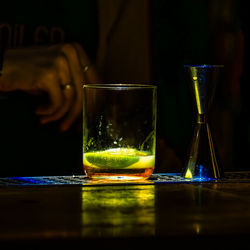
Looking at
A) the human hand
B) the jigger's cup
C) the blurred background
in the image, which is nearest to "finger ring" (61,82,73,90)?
the human hand

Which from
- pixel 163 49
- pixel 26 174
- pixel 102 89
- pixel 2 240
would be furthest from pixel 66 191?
pixel 163 49

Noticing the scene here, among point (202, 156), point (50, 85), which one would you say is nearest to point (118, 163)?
point (202, 156)

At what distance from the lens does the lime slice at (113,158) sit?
41.3 inches

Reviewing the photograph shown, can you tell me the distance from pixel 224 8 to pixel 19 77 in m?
0.76

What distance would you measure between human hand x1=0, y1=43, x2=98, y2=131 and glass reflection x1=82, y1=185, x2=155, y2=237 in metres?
0.82

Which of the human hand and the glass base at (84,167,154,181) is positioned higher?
the human hand

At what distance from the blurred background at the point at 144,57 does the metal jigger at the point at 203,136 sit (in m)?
0.62

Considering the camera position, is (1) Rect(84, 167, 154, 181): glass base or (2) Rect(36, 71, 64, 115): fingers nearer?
(1) Rect(84, 167, 154, 181): glass base

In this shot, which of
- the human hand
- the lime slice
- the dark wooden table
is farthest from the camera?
the human hand

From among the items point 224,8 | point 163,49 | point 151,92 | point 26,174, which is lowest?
point 26,174

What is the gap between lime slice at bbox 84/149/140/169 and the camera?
41.3 inches

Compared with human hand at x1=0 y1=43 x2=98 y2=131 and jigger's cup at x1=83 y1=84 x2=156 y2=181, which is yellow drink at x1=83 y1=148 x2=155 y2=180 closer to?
jigger's cup at x1=83 y1=84 x2=156 y2=181

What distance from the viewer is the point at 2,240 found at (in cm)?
69

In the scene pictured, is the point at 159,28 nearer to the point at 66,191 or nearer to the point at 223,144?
the point at 223,144
